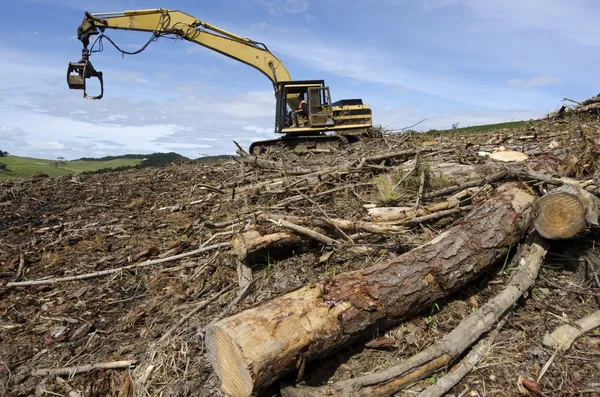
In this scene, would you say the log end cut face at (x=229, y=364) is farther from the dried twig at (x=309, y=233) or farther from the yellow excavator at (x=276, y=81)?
the yellow excavator at (x=276, y=81)

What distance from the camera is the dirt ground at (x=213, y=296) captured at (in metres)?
2.80

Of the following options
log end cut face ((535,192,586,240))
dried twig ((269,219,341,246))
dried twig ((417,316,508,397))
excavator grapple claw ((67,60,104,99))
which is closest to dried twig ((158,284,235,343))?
dried twig ((269,219,341,246))

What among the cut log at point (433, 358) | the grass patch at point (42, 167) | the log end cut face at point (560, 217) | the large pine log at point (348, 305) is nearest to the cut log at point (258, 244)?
the large pine log at point (348, 305)

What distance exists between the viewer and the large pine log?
7.75ft

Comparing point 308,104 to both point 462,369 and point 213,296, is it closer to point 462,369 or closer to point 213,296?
point 213,296

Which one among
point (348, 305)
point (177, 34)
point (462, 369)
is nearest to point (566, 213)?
point (462, 369)

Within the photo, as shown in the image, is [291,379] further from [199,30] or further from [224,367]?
[199,30]

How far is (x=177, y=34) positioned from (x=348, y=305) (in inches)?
452

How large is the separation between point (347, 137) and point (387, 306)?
10190 mm

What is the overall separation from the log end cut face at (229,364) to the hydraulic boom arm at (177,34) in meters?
9.69

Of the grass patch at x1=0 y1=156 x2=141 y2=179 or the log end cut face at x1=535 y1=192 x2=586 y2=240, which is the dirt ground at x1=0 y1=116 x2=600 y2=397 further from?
the grass patch at x1=0 y1=156 x2=141 y2=179

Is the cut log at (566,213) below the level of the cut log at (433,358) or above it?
above

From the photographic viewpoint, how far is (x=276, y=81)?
13078 millimetres

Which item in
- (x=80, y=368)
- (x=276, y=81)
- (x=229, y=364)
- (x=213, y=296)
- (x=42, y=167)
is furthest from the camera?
(x=42, y=167)
